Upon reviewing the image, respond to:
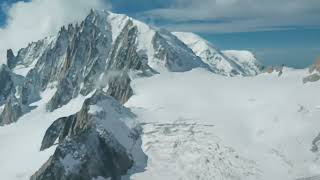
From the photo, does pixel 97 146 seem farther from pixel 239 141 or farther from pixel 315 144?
pixel 315 144

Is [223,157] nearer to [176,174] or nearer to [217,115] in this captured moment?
[176,174]

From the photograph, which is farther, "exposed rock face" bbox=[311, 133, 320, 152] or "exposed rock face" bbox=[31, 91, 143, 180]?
"exposed rock face" bbox=[311, 133, 320, 152]

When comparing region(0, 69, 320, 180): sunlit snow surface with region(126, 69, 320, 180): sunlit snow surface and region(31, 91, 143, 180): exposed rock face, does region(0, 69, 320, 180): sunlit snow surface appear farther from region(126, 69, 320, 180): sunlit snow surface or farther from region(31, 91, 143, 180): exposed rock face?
region(31, 91, 143, 180): exposed rock face

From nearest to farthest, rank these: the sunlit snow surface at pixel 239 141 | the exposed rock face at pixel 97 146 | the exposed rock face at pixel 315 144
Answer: the exposed rock face at pixel 97 146 < the sunlit snow surface at pixel 239 141 < the exposed rock face at pixel 315 144

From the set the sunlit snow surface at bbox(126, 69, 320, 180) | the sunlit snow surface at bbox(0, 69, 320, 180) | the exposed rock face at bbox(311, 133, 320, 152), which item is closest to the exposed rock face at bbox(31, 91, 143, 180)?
the sunlit snow surface at bbox(0, 69, 320, 180)

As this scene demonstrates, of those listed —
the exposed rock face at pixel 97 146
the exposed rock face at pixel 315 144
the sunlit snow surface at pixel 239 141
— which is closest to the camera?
the exposed rock face at pixel 97 146

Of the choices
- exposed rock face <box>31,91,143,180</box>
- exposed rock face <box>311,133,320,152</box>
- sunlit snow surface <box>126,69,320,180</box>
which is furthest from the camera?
exposed rock face <box>311,133,320,152</box>

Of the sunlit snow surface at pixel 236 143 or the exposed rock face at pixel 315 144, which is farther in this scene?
the exposed rock face at pixel 315 144

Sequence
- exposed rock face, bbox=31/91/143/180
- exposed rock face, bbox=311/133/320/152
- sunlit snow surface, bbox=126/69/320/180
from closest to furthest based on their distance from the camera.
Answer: exposed rock face, bbox=31/91/143/180 < sunlit snow surface, bbox=126/69/320/180 < exposed rock face, bbox=311/133/320/152

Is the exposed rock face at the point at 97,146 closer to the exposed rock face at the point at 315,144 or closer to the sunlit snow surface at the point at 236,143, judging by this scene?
the sunlit snow surface at the point at 236,143

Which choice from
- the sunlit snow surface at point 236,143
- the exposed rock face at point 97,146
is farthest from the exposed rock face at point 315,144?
the exposed rock face at point 97,146
